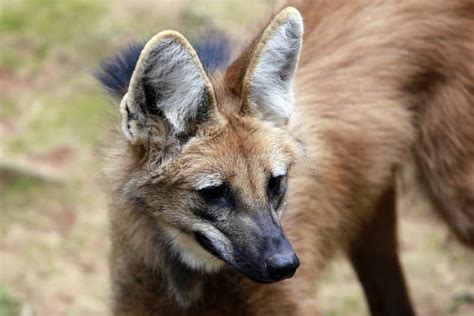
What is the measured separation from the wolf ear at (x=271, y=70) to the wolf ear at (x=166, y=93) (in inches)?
6.9

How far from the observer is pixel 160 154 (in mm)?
3930

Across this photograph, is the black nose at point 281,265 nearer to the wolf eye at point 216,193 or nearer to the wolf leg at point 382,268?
the wolf eye at point 216,193

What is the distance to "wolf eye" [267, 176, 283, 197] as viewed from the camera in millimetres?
3895

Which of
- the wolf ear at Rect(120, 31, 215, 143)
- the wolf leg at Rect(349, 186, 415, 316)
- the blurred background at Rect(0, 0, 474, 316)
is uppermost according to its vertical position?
the wolf ear at Rect(120, 31, 215, 143)

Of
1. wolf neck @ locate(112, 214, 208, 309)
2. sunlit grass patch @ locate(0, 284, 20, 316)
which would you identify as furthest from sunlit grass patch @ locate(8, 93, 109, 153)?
wolf neck @ locate(112, 214, 208, 309)

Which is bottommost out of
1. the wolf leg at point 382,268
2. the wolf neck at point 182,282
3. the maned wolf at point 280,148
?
the wolf leg at point 382,268

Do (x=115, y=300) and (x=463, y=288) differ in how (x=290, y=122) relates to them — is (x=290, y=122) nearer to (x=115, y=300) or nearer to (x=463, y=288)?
(x=115, y=300)

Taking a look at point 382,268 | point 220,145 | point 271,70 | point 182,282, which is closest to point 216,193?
point 220,145

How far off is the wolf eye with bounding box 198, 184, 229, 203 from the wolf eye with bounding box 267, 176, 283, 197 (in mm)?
176

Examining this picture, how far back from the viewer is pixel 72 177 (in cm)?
704

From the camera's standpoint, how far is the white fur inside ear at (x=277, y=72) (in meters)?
3.87

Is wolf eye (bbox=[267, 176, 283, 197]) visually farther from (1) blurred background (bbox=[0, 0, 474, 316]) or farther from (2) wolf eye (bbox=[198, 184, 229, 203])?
(1) blurred background (bbox=[0, 0, 474, 316])

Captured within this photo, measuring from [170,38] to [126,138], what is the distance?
19.4 inches

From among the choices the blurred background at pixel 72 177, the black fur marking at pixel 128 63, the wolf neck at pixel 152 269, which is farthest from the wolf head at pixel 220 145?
the blurred background at pixel 72 177
